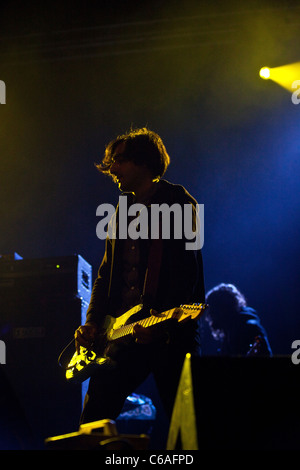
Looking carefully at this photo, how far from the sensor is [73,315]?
381cm

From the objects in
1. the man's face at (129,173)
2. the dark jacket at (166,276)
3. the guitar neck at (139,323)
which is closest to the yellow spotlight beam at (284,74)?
the man's face at (129,173)

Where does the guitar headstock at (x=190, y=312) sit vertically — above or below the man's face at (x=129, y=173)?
below

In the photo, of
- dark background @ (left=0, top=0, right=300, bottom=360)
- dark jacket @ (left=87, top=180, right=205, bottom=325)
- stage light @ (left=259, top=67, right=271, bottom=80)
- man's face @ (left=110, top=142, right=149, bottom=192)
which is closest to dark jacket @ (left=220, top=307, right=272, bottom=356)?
dark background @ (left=0, top=0, right=300, bottom=360)

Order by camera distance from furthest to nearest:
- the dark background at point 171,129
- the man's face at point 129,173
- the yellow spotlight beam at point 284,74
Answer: the yellow spotlight beam at point 284,74
the dark background at point 171,129
the man's face at point 129,173

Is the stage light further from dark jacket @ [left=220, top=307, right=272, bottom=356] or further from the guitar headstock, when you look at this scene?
the guitar headstock

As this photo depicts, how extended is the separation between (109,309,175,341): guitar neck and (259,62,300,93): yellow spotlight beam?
167 inches

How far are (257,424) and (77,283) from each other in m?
2.91

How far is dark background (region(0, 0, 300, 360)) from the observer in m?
5.00

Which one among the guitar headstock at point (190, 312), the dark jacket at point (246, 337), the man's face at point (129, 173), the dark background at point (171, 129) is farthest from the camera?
the dark background at point (171, 129)

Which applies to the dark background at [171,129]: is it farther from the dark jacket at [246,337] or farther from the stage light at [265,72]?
the dark jacket at [246,337]

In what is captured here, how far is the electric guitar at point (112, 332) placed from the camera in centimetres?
200

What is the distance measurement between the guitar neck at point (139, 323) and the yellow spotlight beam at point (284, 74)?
4248mm
